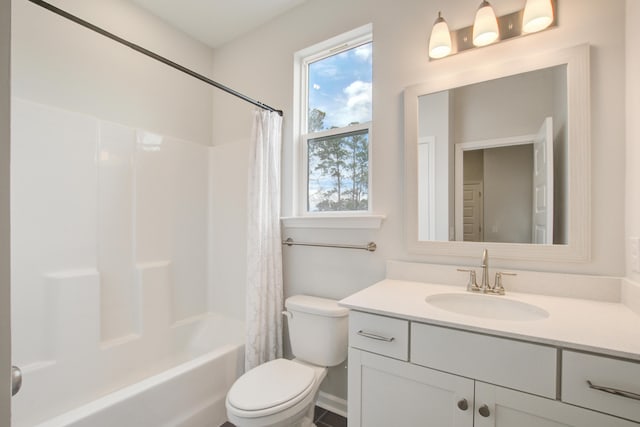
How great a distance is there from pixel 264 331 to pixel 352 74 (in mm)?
1824

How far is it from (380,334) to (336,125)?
1.42 metres

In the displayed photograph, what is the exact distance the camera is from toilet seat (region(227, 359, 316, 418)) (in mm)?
1296

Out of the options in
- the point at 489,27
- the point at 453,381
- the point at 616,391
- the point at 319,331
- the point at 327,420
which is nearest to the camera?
the point at 616,391

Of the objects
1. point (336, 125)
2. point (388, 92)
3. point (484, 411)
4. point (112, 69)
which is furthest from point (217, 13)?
point (484, 411)

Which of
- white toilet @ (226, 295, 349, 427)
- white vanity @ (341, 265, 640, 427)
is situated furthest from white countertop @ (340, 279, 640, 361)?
white toilet @ (226, 295, 349, 427)

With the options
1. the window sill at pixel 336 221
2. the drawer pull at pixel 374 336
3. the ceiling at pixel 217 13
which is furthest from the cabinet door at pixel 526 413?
the ceiling at pixel 217 13

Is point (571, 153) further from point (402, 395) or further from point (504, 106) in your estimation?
point (402, 395)

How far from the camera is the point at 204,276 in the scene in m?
2.54

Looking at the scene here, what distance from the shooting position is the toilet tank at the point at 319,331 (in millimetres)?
1650

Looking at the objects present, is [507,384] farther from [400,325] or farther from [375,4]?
[375,4]

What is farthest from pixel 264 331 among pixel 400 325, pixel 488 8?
pixel 488 8

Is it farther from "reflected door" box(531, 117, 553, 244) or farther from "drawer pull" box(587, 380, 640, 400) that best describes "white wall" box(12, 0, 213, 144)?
"drawer pull" box(587, 380, 640, 400)

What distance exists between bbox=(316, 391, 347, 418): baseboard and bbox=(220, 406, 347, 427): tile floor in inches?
0.9

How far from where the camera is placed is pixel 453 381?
1013 mm
